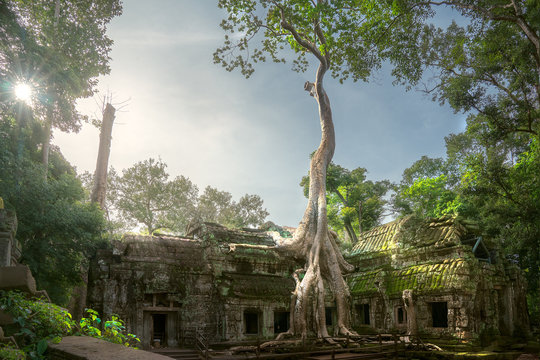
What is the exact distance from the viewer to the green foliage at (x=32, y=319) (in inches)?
160

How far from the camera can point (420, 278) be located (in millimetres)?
15375

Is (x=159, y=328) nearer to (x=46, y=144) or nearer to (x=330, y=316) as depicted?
(x=330, y=316)

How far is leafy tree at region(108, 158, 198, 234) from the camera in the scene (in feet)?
98.1

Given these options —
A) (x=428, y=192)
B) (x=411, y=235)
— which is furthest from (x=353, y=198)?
(x=411, y=235)

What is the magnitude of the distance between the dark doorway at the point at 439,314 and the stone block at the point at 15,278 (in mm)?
15061

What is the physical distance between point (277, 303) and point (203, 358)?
14.8 feet

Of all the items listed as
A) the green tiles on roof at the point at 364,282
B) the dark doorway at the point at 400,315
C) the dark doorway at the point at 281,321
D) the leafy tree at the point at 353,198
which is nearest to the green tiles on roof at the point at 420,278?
the green tiles on roof at the point at 364,282

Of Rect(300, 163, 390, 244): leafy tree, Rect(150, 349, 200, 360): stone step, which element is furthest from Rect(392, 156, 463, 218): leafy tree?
Rect(150, 349, 200, 360): stone step

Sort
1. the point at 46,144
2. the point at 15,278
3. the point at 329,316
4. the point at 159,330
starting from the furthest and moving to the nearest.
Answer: the point at 46,144 < the point at 329,316 < the point at 159,330 < the point at 15,278

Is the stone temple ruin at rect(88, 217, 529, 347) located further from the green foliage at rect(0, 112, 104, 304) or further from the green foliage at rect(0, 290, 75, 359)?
the green foliage at rect(0, 290, 75, 359)

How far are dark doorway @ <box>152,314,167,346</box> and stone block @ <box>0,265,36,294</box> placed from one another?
34.3 feet

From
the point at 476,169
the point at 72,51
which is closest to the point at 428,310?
the point at 476,169

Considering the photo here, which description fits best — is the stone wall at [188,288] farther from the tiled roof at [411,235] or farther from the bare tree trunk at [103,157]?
the bare tree trunk at [103,157]

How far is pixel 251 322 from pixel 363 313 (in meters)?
5.96
